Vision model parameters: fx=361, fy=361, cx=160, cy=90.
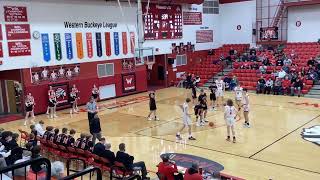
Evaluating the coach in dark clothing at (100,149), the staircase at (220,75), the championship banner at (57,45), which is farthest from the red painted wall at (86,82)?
the coach in dark clothing at (100,149)

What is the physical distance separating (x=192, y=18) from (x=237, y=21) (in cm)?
522

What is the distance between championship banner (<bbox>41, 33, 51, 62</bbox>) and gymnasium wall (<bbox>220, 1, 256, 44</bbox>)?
18534 millimetres

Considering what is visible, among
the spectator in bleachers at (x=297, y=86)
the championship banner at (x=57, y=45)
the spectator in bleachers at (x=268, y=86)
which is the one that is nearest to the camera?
the championship banner at (x=57, y=45)

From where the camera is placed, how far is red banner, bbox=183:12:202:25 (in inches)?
1181

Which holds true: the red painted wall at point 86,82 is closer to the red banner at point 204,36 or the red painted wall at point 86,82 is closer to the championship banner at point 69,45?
the championship banner at point 69,45

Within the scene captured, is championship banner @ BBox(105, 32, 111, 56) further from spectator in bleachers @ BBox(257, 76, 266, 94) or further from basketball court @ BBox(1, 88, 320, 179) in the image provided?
spectator in bleachers @ BBox(257, 76, 266, 94)

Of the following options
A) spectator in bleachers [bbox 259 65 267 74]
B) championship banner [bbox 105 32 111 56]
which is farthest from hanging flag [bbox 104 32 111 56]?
spectator in bleachers [bbox 259 65 267 74]

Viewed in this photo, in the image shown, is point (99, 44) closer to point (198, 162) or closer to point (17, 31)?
point (17, 31)

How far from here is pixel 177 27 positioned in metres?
29.3

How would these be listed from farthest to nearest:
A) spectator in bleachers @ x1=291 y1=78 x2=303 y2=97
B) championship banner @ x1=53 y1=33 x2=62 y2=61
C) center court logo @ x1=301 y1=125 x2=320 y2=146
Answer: spectator in bleachers @ x1=291 y1=78 x2=303 y2=97 < championship banner @ x1=53 y1=33 x2=62 y2=61 < center court logo @ x1=301 y1=125 x2=320 y2=146

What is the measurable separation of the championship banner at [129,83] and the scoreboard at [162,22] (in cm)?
318

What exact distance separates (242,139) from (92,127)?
5724mm

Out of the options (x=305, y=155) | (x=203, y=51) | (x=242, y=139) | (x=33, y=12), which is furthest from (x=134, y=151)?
(x=203, y=51)

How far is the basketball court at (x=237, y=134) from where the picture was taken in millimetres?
11016
